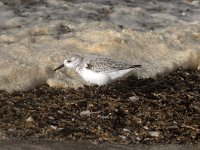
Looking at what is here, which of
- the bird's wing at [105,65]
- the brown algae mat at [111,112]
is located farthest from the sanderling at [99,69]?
the brown algae mat at [111,112]

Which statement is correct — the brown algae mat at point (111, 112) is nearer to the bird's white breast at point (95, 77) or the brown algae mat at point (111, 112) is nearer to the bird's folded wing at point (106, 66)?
the bird's white breast at point (95, 77)

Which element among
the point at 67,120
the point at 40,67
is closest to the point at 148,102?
the point at 67,120

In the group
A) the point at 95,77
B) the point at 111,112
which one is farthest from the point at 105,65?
the point at 111,112

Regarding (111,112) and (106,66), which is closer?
(111,112)

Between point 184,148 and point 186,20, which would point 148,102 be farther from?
point 186,20

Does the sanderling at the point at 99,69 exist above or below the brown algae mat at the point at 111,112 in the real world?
above

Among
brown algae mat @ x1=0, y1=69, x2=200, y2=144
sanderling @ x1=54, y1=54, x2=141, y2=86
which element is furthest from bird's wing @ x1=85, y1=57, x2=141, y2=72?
brown algae mat @ x1=0, y1=69, x2=200, y2=144

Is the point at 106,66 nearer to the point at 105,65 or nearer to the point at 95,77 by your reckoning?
the point at 105,65
